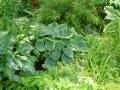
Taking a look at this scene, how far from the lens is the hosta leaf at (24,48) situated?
4.04 metres

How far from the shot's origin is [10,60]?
3795 millimetres

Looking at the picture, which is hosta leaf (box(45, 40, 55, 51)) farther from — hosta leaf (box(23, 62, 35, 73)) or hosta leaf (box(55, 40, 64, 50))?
hosta leaf (box(23, 62, 35, 73))

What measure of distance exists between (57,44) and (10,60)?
80cm

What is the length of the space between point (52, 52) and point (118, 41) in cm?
94

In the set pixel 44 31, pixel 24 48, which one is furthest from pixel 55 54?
pixel 24 48

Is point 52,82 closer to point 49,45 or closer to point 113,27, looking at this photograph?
point 49,45

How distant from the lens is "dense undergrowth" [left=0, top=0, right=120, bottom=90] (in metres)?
3.95

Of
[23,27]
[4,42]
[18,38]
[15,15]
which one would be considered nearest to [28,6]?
[15,15]

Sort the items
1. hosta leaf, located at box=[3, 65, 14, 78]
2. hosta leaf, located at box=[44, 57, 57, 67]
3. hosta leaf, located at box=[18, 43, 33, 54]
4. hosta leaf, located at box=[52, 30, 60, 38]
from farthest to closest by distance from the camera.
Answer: hosta leaf, located at box=[52, 30, 60, 38] < hosta leaf, located at box=[44, 57, 57, 67] < hosta leaf, located at box=[18, 43, 33, 54] < hosta leaf, located at box=[3, 65, 14, 78]

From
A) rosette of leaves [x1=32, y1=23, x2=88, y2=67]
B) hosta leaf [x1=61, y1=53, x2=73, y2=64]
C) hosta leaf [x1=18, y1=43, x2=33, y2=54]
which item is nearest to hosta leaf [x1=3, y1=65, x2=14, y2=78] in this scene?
hosta leaf [x1=18, y1=43, x2=33, y2=54]

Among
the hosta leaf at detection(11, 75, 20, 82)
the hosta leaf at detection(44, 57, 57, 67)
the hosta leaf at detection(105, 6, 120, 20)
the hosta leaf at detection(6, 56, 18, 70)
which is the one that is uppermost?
the hosta leaf at detection(105, 6, 120, 20)

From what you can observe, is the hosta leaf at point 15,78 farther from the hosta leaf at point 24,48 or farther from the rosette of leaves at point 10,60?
the hosta leaf at point 24,48

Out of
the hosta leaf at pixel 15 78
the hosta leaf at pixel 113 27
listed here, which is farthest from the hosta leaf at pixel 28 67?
the hosta leaf at pixel 113 27

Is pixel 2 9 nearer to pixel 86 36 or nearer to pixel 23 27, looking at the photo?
pixel 23 27
